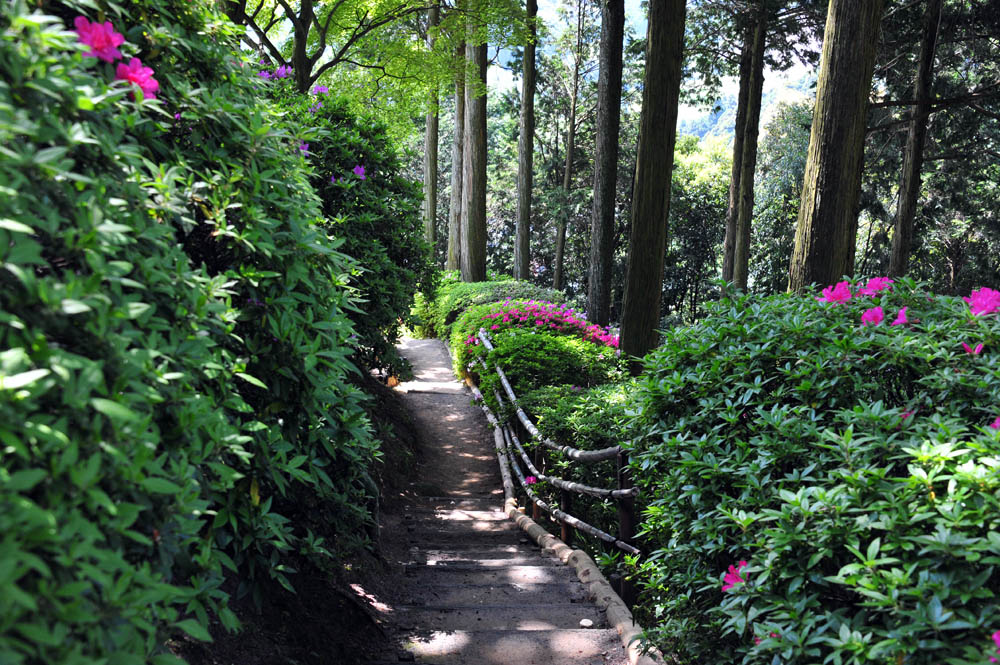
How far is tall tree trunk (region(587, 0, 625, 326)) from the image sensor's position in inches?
438

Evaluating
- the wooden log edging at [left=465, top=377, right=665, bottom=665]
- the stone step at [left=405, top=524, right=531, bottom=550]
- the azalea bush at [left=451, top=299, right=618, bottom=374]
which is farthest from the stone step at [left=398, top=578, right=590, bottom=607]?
the azalea bush at [left=451, top=299, right=618, bottom=374]

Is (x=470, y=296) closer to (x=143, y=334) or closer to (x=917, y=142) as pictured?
(x=917, y=142)

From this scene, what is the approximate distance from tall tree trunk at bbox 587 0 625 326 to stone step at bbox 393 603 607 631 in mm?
7772

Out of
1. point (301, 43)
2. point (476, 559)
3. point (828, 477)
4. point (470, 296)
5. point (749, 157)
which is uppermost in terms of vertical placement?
point (749, 157)

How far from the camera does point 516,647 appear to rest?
3586 mm

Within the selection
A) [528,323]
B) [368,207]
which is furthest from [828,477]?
[528,323]

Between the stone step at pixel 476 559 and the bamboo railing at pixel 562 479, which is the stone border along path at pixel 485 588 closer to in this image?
the stone step at pixel 476 559

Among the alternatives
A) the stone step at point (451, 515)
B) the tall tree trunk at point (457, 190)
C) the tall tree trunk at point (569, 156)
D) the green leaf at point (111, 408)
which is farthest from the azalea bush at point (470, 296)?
the green leaf at point (111, 408)

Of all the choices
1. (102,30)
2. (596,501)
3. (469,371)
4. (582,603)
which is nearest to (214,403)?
(102,30)

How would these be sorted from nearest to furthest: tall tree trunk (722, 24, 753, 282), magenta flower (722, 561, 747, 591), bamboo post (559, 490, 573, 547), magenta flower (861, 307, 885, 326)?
magenta flower (722, 561, 747, 591) < magenta flower (861, 307, 885, 326) < bamboo post (559, 490, 573, 547) < tall tree trunk (722, 24, 753, 282)

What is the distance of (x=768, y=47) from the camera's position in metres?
19.8

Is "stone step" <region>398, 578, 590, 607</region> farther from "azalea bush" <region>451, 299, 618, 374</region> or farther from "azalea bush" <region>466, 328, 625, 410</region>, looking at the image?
"azalea bush" <region>451, 299, 618, 374</region>

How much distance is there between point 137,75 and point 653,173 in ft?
20.1

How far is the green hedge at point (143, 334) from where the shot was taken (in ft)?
3.95
